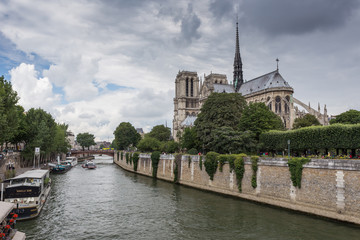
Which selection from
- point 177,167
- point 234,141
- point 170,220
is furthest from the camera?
point 177,167

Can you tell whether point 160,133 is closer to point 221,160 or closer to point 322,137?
point 221,160

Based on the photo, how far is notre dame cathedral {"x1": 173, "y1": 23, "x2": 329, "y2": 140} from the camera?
75688mm

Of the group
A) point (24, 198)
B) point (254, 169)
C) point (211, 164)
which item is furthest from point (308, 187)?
point (24, 198)

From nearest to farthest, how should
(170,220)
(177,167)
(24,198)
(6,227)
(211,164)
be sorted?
(6,227) < (24,198) < (170,220) < (211,164) < (177,167)

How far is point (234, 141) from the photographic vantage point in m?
39.6

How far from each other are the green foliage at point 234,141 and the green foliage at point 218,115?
351 centimetres

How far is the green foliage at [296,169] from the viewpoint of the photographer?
960 inches

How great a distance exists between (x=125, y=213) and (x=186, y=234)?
7404mm

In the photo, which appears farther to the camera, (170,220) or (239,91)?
(239,91)

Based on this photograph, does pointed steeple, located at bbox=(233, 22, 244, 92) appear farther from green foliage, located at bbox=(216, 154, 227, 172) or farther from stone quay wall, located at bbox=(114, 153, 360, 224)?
stone quay wall, located at bbox=(114, 153, 360, 224)

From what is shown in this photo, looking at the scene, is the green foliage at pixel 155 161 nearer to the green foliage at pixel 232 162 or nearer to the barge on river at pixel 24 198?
the green foliage at pixel 232 162

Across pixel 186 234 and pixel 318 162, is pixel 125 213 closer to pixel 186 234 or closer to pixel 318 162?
pixel 186 234

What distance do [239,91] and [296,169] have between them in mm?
77092

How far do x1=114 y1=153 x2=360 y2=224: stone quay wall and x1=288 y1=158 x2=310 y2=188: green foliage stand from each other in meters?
0.32
